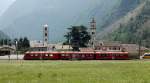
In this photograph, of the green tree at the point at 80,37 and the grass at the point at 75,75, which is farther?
the green tree at the point at 80,37

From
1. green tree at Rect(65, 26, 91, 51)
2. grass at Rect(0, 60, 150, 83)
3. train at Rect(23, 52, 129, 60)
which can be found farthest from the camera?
green tree at Rect(65, 26, 91, 51)

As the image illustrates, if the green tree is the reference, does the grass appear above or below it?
below

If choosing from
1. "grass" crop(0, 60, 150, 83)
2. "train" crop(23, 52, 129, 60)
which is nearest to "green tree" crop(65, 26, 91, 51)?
"train" crop(23, 52, 129, 60)

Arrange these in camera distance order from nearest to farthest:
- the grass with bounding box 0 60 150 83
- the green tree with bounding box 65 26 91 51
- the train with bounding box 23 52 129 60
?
the grass with bounding box 0 60 150 83
the train with bounding box 23 52 129 60
the green tree with bounding box 65 26 91 51

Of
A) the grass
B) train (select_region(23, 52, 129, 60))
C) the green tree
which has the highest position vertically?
the green tree

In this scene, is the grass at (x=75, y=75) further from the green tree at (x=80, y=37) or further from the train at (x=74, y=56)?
the green tree at (x=80, y=37)

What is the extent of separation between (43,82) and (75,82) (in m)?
2.78

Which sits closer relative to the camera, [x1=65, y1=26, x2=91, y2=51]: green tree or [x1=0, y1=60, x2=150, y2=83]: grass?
[x1=0, y1=60, x2=150, y2=83]: grass

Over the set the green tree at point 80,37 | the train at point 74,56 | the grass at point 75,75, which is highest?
the green tree at point 80,37

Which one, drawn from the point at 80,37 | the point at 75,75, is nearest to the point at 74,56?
the point at 75,75

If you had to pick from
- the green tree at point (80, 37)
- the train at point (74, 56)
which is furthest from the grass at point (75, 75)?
the green tree at point (80, 37)

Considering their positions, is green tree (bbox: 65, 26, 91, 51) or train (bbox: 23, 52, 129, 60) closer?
train (bbox: 23, 52, 129, 60)

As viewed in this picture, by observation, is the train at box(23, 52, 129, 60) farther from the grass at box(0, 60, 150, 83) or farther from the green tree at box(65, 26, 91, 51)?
the green tree at box(65, 26, 91, 51)

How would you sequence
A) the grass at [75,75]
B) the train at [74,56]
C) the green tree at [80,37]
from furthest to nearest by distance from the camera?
the green tree at [80,37] < the train at [74,56] < the grass at [75,75]
